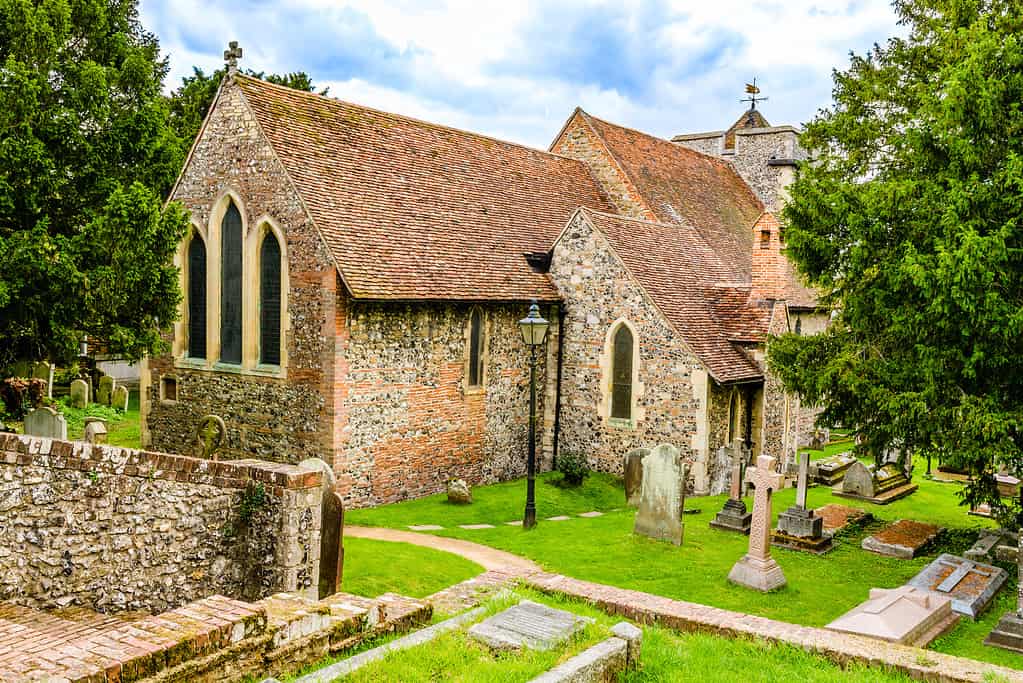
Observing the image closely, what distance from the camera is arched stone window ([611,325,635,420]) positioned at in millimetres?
19500

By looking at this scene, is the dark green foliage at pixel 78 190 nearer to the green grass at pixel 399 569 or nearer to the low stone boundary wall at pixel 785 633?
the green grass at pixel 399 569

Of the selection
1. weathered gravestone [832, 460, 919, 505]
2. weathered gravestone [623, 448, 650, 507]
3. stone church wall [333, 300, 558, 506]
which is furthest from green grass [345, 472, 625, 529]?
weathered gravestone [832, 460, 919, 505]

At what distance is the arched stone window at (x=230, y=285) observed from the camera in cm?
1780

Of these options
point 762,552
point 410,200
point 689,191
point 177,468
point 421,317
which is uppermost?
point 689,191

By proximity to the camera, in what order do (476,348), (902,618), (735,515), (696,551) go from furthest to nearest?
(476,348), (735,515), (696,551), (902,618)

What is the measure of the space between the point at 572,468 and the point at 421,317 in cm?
503

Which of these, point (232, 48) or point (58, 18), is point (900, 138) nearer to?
point (232, 48)

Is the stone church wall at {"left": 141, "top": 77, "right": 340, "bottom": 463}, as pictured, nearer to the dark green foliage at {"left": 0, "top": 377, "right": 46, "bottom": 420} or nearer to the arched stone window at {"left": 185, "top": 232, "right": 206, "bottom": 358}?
the arched stone window at {"left": 185, "top": 232, "right": 206, "bottom": 358}

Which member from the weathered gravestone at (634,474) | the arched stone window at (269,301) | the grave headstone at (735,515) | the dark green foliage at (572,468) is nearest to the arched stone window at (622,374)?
the dark green foliage at (572,468)

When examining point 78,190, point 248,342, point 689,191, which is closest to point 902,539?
point 248,342

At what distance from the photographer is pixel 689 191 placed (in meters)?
29.2

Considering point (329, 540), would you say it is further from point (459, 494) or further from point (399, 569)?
point (459, 494)

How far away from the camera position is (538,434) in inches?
814

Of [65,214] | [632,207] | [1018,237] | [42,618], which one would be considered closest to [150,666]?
[42,618]
